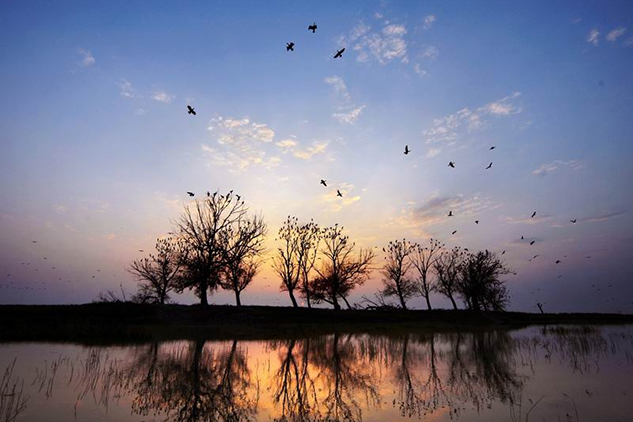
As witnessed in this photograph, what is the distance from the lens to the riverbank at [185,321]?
26.7 metres

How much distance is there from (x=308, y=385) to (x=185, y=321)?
101 ft

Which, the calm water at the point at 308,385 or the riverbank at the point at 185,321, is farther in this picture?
the riverbank at the point at 185,321

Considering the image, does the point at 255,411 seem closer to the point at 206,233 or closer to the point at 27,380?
the point at 27,380

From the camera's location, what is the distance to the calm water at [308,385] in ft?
29.7

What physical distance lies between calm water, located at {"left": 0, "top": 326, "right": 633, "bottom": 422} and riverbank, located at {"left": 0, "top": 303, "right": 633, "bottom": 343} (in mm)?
7446

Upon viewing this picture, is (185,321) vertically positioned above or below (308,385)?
above

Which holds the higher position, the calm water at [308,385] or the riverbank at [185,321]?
the riverbank at [185,321]

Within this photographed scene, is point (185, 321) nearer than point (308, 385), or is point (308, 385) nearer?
point (308, 385)

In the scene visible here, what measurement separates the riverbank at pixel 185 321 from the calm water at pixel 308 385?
745 cm

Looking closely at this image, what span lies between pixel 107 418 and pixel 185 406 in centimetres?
173

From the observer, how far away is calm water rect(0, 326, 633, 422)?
905 cm

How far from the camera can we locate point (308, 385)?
12.4m

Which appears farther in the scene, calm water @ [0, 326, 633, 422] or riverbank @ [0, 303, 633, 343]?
riverbank @ [0, 303, 633, 343]

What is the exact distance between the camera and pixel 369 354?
64.3ft
